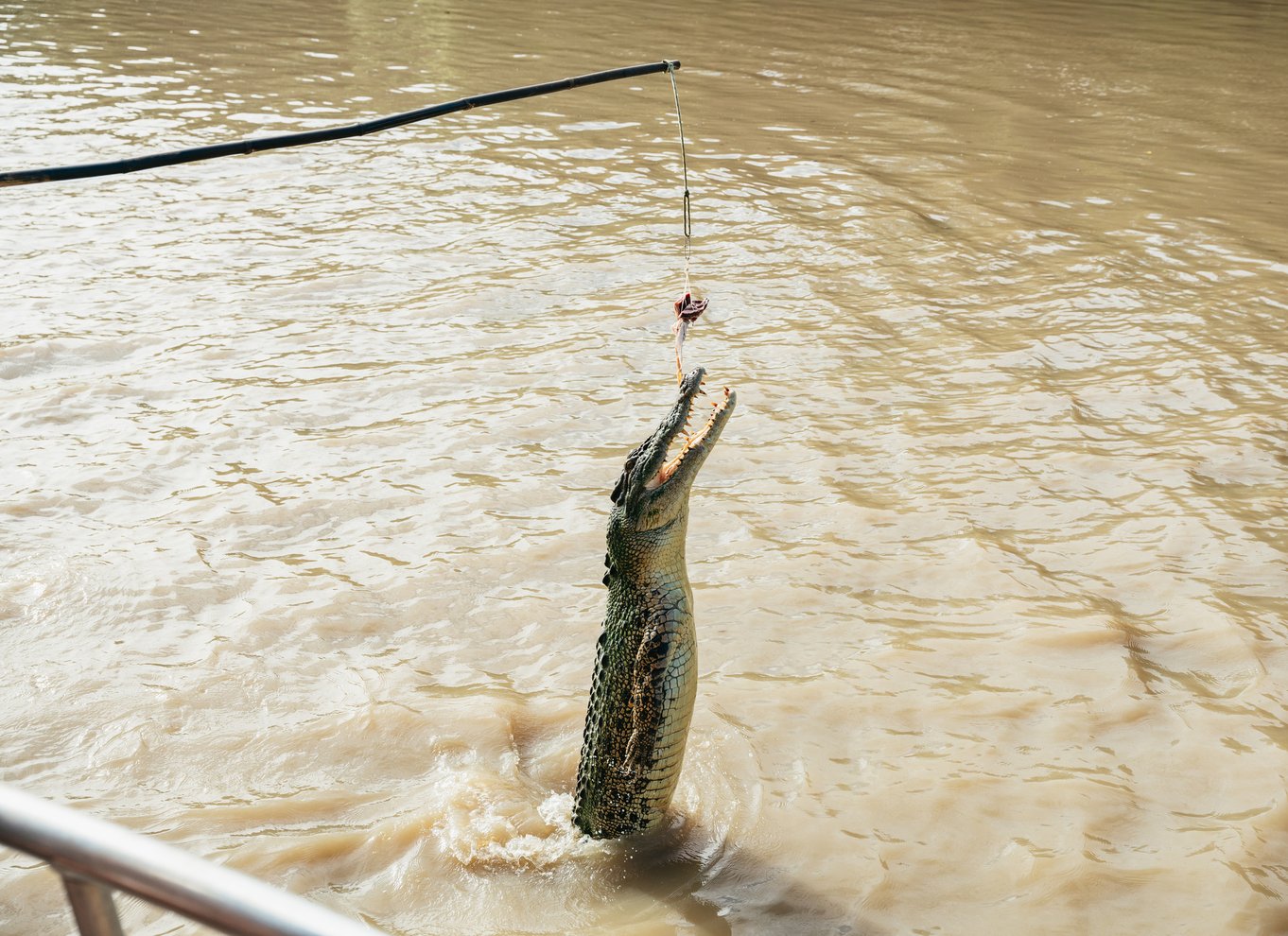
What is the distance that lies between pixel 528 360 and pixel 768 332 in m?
1.41

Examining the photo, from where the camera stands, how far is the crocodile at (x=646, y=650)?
3.23 m

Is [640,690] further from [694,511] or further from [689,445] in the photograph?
[694,511]

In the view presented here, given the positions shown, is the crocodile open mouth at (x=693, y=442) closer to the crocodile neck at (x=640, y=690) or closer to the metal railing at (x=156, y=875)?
the crocodile neck at (x=640, y=690)

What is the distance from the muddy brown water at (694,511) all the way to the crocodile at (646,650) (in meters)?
0.19

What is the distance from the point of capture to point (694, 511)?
5031mm

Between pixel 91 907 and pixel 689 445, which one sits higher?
pixel 91 907

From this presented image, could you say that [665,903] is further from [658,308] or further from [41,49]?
[41,49]

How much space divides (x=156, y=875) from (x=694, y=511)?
4.17 metres

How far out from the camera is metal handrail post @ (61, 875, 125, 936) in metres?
0.96

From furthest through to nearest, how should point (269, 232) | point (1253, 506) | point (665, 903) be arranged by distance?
point (269, 232) < point (1253, 506) < point (665, 903)

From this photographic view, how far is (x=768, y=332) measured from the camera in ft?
21.9

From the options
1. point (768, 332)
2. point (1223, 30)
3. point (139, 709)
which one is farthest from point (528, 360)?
point (1223, 30)

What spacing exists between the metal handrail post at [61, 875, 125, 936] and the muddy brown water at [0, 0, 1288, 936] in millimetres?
2250

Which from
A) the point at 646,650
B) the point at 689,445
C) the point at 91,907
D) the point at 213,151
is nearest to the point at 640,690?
the point at 646,650
